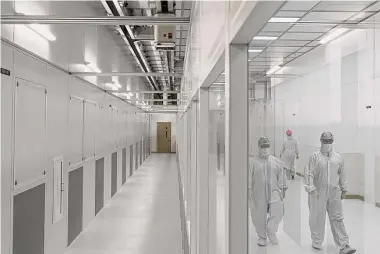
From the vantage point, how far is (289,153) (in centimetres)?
324

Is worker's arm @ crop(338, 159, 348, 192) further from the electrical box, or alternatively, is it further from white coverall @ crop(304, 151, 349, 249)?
the electrical box

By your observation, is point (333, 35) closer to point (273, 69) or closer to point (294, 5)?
point (273, 69)

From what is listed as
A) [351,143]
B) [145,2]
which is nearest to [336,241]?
[351,143]

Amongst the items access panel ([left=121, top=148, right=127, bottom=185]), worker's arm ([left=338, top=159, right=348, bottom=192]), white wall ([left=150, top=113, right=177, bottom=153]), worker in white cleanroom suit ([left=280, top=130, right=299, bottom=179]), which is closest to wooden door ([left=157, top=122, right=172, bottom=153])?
white wall ([left=150, top=113, right=177, bottom=153])

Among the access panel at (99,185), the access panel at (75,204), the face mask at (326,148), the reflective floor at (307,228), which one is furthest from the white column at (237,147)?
the access panel at (99,185)

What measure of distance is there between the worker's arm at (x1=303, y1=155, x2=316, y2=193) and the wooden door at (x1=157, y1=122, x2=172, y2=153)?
57.1 feet

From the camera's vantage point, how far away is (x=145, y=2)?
421cm

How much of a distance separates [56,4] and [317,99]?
10.0 ft

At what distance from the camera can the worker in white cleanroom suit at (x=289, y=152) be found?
116 inches

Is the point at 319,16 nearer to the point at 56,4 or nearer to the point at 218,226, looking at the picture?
the point at 218,226

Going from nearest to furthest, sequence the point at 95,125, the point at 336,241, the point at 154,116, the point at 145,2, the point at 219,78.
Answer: the point at 219,78 → the point at 145,2 → the point at 336,241 → the point at 95,125 → the point at 154,116

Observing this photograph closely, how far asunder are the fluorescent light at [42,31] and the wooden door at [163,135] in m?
17.9

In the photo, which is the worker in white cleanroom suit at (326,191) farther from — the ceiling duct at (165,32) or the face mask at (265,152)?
the ceiling duct at (165,32)

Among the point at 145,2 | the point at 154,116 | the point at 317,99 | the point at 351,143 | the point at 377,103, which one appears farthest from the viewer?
the point at 154,116
